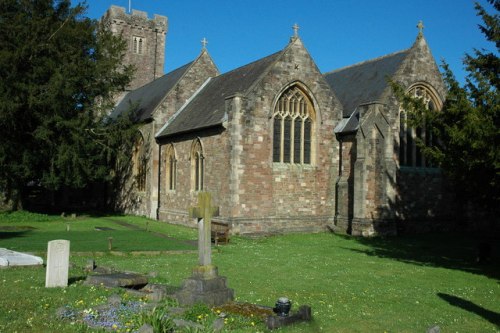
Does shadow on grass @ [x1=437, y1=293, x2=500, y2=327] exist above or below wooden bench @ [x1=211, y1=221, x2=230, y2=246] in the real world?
below

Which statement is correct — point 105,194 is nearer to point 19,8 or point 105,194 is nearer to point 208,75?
point 208,75

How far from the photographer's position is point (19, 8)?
1096 inches

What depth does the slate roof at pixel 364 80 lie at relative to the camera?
86.1 ft

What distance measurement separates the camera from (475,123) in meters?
12.3

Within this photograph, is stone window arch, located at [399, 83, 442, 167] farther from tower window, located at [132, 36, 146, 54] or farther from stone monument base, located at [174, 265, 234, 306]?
tower window, located at [132, 36, 146, 54]

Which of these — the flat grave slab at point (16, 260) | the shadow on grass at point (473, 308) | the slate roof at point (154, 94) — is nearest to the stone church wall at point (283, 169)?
the slate roof at point (154, 94)

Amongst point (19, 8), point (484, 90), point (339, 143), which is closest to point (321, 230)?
point (339, 143)

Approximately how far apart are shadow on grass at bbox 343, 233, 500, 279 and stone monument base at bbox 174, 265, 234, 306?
848cm

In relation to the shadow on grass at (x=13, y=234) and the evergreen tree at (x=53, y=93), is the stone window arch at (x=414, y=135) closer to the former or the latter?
the evergreen tree at (x=53, y=93)

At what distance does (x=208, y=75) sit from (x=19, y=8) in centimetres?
1208

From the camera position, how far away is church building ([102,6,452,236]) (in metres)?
23.2

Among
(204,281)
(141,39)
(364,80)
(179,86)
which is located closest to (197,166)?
A: (179,86)

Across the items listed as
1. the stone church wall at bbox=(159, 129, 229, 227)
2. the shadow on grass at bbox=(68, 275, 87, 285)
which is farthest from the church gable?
the shadow on grass at bbox=(68, 275, 87, 285)

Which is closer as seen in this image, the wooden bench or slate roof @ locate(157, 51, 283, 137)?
the wooden bench
